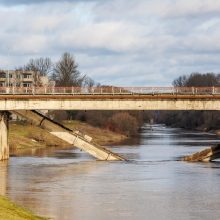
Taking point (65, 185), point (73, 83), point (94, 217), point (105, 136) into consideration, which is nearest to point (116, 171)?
point (65, 185)

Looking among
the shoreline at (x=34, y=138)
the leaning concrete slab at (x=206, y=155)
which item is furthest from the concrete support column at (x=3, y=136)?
the leaning concrete slab at (x=206, y=155)

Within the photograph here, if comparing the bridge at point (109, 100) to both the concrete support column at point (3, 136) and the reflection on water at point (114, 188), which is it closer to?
the concrete support column at point (3, 136)

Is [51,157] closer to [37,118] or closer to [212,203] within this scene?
[37,118]

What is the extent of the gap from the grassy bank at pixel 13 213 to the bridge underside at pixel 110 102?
3520cm

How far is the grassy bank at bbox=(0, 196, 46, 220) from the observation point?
35188 millimetres

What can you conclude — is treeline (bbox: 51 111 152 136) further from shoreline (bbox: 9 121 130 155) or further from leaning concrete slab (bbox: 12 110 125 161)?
leaning concrete slab (bbox: 12 110 125 161)

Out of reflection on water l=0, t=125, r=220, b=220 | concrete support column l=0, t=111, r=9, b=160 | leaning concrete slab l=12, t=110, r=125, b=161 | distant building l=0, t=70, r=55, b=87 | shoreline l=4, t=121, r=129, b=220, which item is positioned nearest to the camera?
reflection on water l=0, t=125, r=220, b=220

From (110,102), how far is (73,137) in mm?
5566

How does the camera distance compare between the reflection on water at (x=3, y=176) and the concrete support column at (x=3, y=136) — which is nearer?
the reflection on water at (x=3, y=176)

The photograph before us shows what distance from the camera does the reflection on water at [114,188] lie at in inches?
1633

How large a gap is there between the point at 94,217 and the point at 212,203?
9.03 metres

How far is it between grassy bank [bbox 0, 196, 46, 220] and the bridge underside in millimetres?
35200

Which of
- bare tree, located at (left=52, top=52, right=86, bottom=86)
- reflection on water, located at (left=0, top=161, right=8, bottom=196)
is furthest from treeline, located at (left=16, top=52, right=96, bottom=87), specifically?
reflection on water, located at (left=0, top=161, right=8, bottom=196)

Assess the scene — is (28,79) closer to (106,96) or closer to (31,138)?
(31,138)
